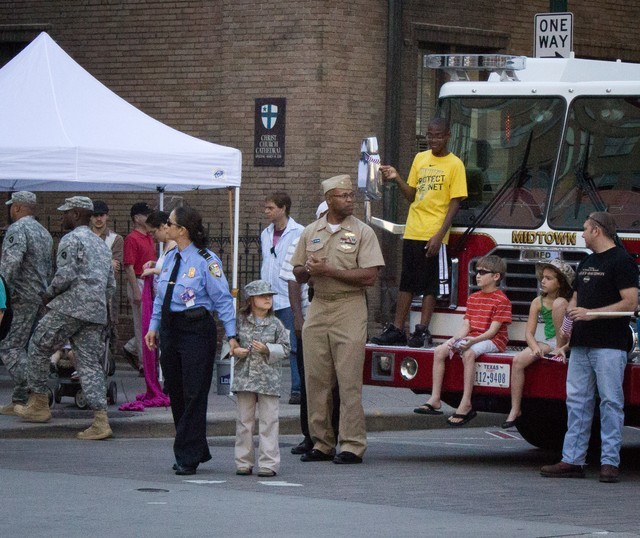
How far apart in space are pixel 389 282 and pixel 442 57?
7.49 metres

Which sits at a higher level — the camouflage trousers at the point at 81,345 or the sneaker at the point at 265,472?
the camouflage trousers at the point at 81,345

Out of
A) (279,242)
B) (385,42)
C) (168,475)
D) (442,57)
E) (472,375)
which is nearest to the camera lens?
(168,475)

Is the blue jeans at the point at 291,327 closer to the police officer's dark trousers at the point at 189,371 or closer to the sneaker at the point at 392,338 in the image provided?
the sneaker at the point at 392,338

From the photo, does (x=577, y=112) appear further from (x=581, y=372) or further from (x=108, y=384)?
(x=108, y=384)

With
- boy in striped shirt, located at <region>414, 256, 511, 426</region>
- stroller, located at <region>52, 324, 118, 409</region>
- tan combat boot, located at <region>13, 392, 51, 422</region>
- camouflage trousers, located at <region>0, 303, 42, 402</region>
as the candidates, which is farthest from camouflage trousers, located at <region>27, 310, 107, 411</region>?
boy in striped shirt, located at <region>414, 256, 511, 426</region>

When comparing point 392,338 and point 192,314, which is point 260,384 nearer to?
point 192,314

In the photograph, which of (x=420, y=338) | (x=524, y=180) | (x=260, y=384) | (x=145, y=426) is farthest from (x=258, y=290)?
(x=145, y=426)

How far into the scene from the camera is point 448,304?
11336mm

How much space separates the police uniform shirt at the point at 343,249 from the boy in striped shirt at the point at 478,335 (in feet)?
2.44

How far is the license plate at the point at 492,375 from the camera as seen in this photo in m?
10.6

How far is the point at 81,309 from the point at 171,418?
4.61 ft

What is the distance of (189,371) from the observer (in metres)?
10.1

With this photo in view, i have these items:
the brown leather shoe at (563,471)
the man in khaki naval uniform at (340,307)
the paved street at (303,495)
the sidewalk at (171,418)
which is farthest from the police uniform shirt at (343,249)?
the sidewalk at (171,418)

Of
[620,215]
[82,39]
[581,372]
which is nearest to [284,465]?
[581,372]
